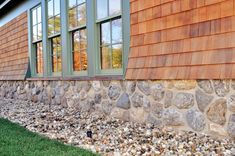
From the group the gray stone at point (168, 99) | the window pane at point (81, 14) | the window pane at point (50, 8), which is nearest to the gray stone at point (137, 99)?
the gray stone at point (168, 99)

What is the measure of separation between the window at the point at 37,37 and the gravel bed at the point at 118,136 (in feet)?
8.80

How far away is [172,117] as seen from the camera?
4.44m

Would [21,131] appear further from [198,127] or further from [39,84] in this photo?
[39,84]

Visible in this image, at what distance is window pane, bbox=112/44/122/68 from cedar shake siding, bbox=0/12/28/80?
443 centimetres

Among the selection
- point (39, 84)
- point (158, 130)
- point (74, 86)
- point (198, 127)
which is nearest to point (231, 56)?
point (198, 127)

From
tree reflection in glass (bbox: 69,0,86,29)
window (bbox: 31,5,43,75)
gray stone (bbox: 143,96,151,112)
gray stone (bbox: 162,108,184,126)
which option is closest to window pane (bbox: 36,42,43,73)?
window (bbox: 31,5,43,75)

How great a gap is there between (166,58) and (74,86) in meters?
2.89

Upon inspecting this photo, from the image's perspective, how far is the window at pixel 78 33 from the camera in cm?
671

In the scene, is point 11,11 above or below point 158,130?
above

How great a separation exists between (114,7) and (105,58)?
93cm

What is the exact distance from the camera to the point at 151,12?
4.78 meters

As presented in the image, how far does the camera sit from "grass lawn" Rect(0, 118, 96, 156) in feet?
12.3

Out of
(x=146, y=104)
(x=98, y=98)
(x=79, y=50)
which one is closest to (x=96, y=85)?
(x=98, y=98)

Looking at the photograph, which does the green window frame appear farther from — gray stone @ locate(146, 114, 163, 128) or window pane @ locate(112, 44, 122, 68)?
gray stone @ locate(146, 114, 163, 128)
